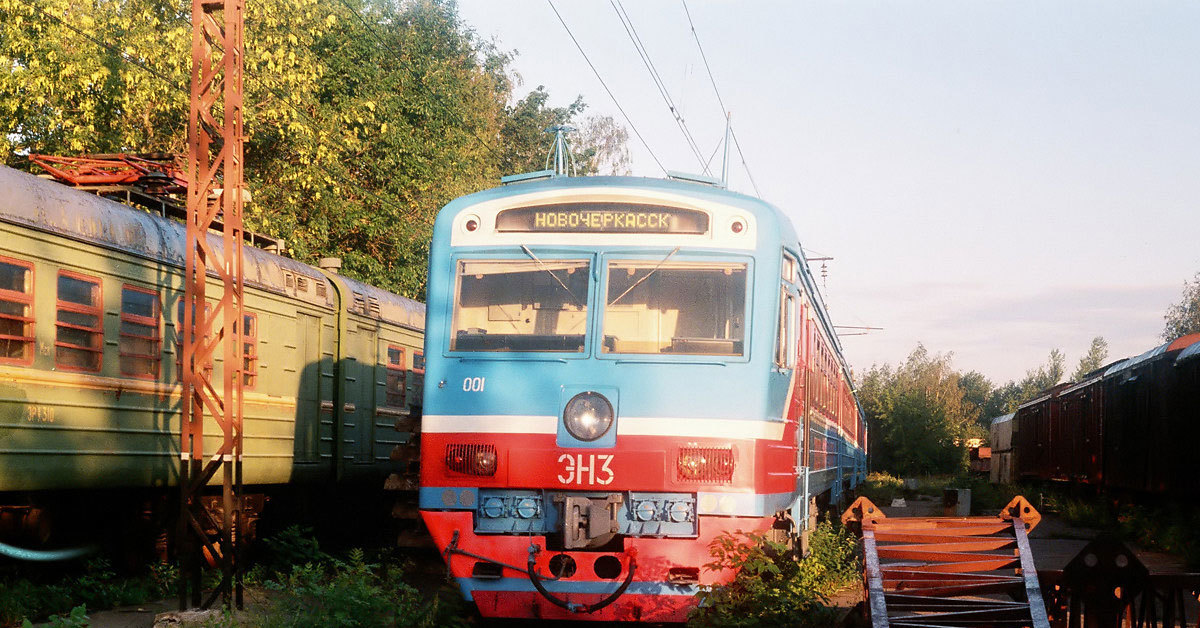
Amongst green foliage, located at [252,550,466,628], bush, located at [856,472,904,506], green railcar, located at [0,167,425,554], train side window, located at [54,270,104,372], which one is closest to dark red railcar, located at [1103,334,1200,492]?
bush, located at [856,472,904,506]

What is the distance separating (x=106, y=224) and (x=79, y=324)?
965mm

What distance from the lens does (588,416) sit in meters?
8.79

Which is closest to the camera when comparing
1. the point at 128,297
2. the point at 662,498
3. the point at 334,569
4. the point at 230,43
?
the point at 662,498

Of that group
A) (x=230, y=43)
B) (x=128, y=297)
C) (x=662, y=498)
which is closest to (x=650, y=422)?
(x=662, y=498)

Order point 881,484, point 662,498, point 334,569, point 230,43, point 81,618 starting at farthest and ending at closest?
point 881,484
point 334,569
point 230,43
point 662,498
point 81,618

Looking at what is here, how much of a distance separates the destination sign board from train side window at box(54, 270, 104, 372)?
3.76 metres

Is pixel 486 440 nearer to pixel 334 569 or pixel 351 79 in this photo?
pixel 334 569

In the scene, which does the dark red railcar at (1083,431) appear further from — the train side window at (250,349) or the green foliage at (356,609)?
the green foliage at (356,609)

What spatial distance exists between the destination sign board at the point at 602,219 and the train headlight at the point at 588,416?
1254 mm

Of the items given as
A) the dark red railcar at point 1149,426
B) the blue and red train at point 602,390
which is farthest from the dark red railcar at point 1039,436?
the blue and red train at point 602,390

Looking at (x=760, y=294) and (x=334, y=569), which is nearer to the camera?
(x=760, y=294)

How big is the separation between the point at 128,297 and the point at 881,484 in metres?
34.0

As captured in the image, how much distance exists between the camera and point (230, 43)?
31.6ft

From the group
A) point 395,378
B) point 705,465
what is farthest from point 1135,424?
point 705,465
